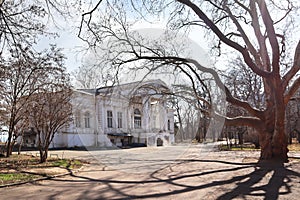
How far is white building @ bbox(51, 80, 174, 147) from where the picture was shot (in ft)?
58.3

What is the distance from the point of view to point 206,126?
20.1 m

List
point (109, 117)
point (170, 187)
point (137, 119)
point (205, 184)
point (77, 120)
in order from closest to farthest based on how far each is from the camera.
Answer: point (170, 187) < point (205, 184) < point (137, 119) < point (109, 117) < point (77, 120)

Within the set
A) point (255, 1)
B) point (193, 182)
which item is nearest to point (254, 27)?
point (255, 1)

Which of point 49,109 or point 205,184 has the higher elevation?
point 49,109

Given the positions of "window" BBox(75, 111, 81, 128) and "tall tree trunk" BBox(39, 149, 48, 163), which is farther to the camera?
"window" BBox(75, 111, 81, 128)

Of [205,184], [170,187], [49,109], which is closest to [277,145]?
[205,184]

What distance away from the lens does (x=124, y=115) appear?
20922mm

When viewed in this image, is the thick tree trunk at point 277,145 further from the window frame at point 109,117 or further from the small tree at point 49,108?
the window frame at point 109,117

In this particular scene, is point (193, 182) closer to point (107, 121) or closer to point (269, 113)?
point (269, 113)

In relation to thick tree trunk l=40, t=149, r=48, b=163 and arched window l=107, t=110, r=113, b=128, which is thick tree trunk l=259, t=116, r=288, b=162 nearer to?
thick tree trunk l=40, t=149, r=48, b=163

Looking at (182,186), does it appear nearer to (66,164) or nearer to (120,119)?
(66,164)

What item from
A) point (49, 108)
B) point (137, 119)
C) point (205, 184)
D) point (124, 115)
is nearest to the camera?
point (205, 184)

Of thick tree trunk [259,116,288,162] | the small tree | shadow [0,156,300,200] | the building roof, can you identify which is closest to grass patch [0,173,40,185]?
shadow [0,156,300,200]

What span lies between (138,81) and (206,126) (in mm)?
6026
